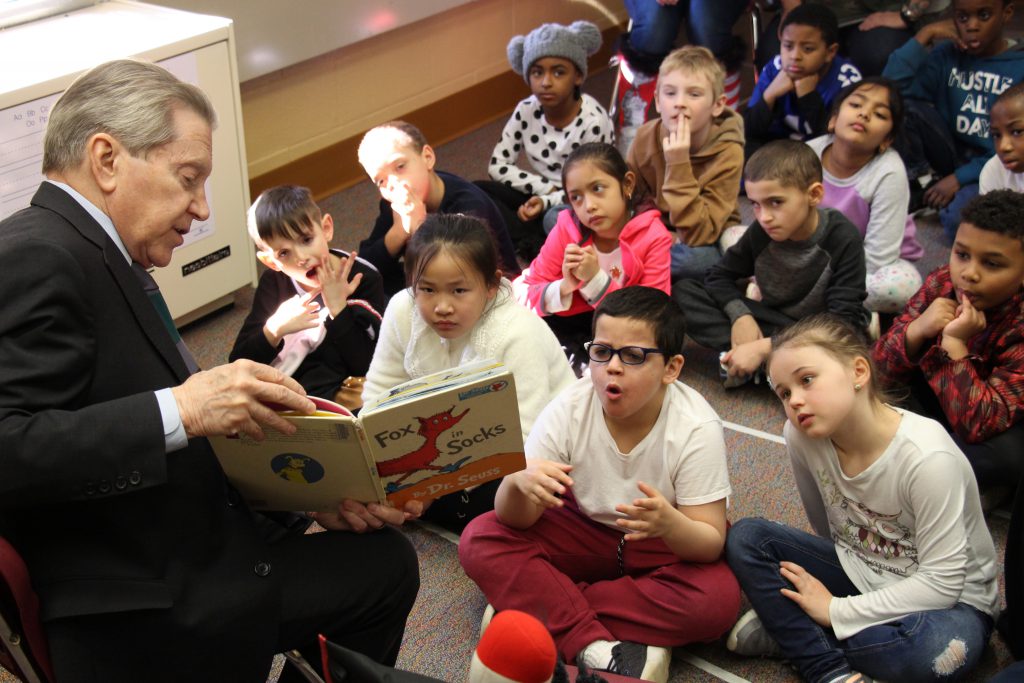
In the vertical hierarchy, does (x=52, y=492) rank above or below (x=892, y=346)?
above

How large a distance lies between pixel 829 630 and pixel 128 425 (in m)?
1.22

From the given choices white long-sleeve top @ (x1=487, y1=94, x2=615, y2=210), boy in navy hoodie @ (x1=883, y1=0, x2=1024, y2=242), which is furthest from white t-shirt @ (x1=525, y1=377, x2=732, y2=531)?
boy in navy hoodie @ (x1=883, y1=0, x2=1024, y2=242)

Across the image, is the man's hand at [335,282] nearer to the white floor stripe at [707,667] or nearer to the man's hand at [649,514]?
the man's hand at [649,514]

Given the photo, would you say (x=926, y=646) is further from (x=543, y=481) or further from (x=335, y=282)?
(x=335, y=282)

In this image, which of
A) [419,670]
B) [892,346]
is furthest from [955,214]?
[419,670]

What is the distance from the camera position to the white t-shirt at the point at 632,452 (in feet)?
5.72

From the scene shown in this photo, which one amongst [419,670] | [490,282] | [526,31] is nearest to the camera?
[419,670]

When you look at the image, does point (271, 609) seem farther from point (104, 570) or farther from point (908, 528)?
point (908, 528)

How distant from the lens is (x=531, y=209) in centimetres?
327

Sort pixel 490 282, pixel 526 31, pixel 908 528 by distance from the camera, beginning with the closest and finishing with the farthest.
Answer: pixel 908 528, pixel 490 282, pixel 526 31

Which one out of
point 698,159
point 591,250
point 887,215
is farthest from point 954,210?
point 591,250

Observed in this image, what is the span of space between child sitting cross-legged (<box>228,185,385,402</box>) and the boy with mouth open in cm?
130

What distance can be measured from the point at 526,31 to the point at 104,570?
12.3 ft

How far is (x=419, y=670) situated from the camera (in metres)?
1.85
